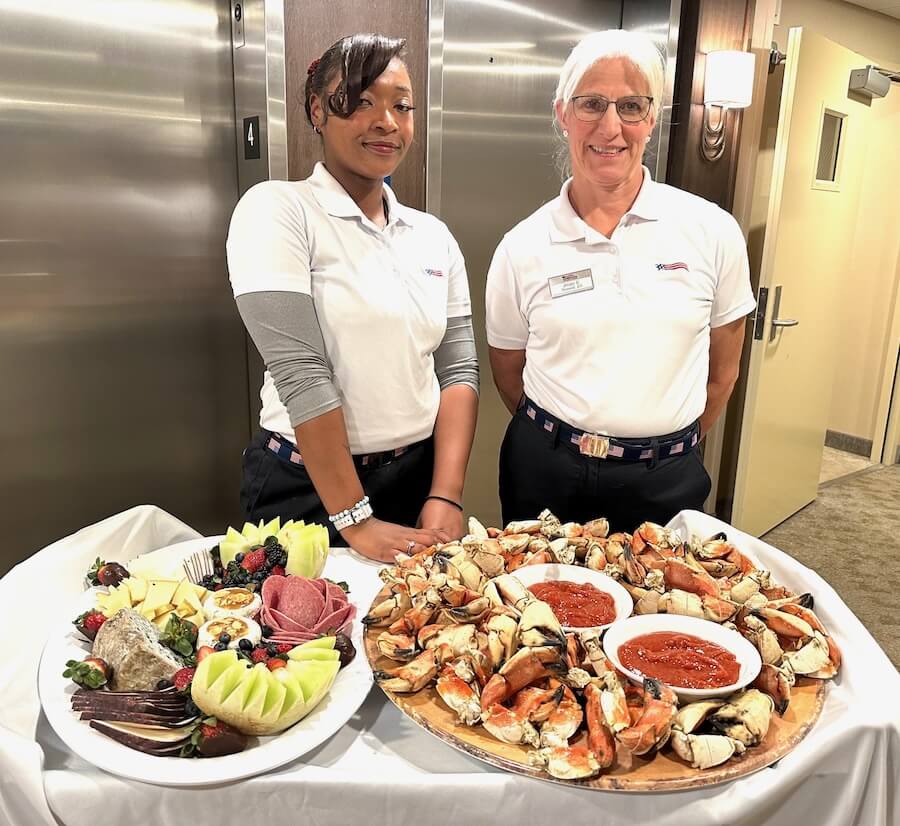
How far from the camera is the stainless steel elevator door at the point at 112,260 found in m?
2.38

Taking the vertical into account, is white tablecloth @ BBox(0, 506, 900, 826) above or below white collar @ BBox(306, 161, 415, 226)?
below

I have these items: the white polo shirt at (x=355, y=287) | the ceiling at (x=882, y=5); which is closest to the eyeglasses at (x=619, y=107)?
the white polo shirt at (x=355, y=287)

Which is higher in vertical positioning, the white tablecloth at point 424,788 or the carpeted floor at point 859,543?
the white tablecloth at point 424,788

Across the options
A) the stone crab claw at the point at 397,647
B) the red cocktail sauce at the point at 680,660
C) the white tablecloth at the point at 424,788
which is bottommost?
the white tablecloth at the point at 424,788

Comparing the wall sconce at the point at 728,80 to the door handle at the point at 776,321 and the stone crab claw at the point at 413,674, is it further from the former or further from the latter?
the stone crab claw at the point at 413,674

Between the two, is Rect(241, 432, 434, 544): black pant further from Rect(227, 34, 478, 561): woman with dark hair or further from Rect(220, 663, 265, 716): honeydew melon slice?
Rect(220, 663, 265, 716): honeydew melon slice

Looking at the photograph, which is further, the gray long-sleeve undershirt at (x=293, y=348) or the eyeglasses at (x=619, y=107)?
the eyeglasses at (x=619, y=107)

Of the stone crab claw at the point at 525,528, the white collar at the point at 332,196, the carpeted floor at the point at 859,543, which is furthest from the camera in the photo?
the carpeted floor at the point at 859,543

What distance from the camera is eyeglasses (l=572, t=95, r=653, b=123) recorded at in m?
1.70

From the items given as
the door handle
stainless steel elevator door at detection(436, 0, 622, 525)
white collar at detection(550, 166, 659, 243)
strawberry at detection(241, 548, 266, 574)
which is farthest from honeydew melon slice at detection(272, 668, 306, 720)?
the door handle

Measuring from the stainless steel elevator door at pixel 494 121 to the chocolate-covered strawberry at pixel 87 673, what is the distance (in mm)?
2388

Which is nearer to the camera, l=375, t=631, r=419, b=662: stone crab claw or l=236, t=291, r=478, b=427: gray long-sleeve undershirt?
l=375, t=631, r=419, b=662: stone crab claw

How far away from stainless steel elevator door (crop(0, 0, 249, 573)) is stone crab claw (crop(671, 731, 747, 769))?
222 cm

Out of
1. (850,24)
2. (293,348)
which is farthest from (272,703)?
(850,24)
